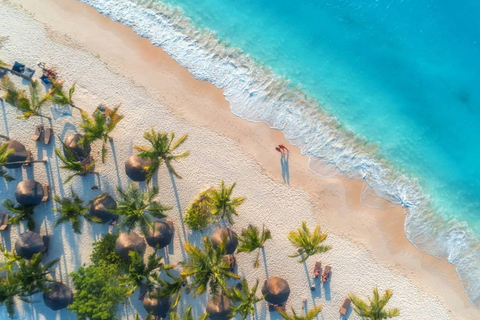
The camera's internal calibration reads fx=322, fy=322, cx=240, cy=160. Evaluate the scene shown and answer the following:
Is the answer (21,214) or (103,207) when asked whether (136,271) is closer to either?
(103,207)

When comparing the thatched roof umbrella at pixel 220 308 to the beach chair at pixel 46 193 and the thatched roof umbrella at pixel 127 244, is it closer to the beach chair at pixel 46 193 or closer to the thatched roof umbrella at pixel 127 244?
the thatched roof umbrella at pixel 127 244

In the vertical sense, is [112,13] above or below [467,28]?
below

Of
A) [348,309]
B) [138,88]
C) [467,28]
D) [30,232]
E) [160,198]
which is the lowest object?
[30,232]

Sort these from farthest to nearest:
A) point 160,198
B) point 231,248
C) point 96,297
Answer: point 160,198 → point 231,248 → point 96,297

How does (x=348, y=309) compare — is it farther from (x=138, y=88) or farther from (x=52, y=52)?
(x=52, y=52)

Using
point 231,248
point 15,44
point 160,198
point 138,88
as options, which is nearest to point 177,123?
point 138,88

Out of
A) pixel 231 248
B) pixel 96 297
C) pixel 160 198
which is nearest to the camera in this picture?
pixel 96 297

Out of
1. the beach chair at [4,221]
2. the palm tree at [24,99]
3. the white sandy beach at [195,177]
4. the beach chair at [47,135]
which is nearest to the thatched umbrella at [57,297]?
the white sandy beach at [195,177]

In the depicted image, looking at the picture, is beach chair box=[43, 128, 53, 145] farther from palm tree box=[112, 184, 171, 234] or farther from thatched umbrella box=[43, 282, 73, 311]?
thatched umbrella box=[43, 282, 73, 311]
